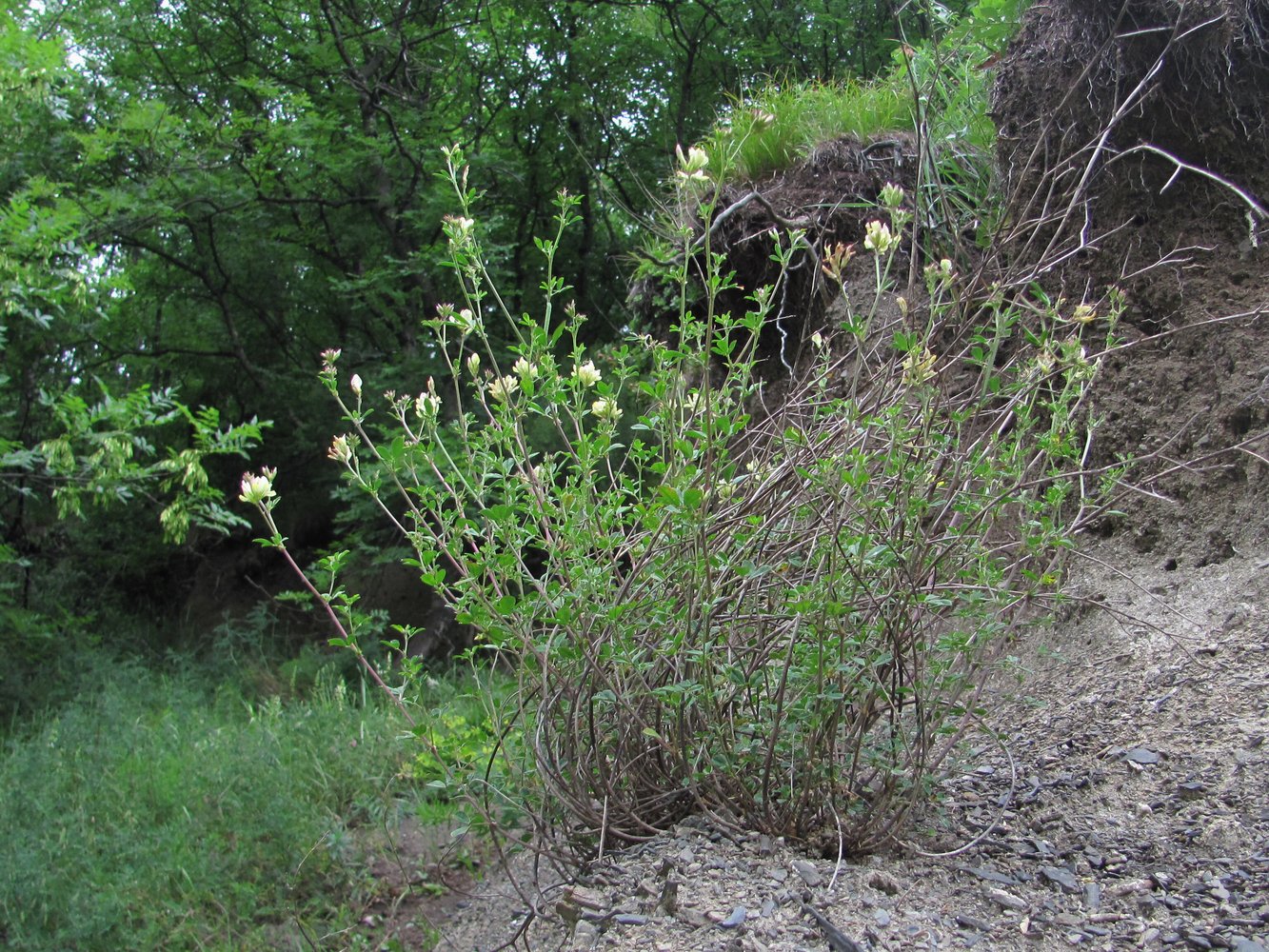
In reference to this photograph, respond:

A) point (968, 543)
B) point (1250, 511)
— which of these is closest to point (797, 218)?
point (1250, 511)

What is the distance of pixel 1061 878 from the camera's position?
210 cm

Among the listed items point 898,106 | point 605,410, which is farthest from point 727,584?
point 898,106

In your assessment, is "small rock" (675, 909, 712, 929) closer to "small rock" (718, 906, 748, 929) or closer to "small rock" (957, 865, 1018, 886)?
"small rock" (718, 906, 748, 929)

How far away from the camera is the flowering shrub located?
198cm

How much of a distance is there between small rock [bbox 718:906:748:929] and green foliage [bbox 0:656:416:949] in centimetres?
124

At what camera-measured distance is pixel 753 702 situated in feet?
7.04

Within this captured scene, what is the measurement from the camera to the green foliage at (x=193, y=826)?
335 cm

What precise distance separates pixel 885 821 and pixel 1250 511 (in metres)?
1.70

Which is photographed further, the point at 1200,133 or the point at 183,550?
the point at 183,550

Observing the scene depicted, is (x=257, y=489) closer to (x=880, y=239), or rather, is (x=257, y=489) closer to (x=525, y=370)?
(x=525, y=370)

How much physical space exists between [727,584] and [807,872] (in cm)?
62

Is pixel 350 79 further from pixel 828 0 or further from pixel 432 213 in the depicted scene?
pixel 828 0

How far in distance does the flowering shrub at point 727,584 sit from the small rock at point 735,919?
25 cm

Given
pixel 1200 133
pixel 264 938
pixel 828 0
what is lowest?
pixel 264 938
